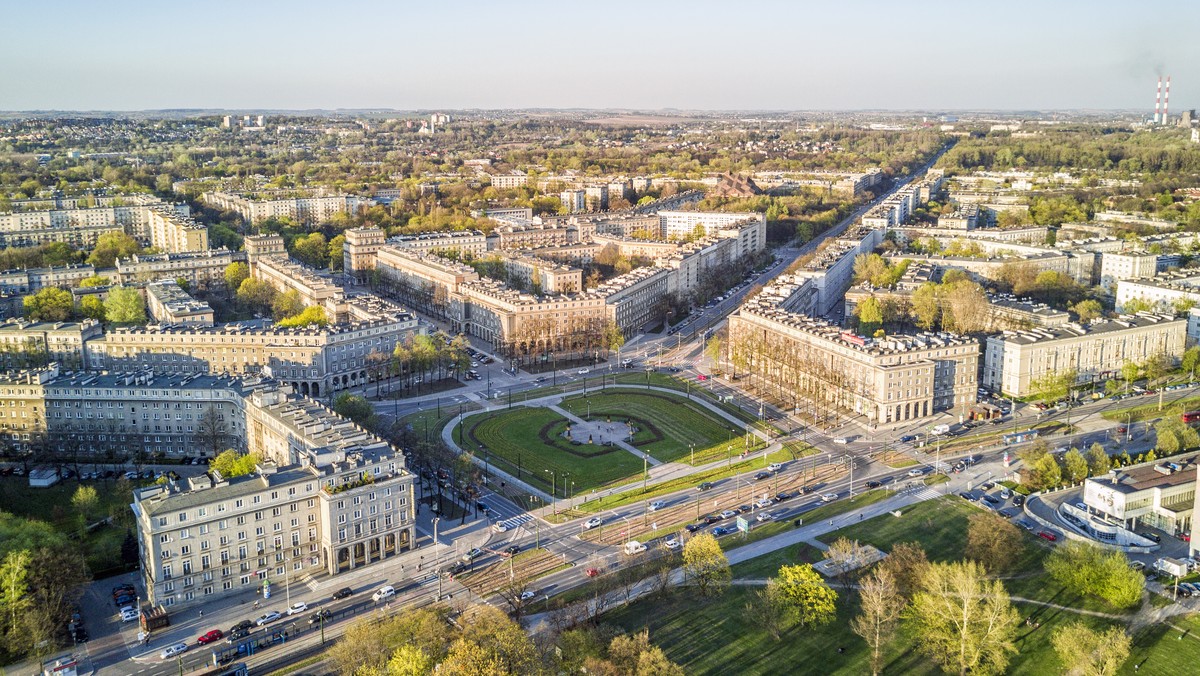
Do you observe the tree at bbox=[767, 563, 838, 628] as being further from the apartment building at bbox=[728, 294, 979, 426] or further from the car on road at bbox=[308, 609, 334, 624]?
the apartment building at bbox=[728, 294, 979, 426]

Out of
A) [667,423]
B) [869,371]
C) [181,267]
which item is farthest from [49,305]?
[869,371]

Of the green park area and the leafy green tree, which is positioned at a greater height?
the leafy green tree

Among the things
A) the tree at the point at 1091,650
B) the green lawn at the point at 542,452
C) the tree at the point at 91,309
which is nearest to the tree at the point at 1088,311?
the green lawn at the point at 542,452

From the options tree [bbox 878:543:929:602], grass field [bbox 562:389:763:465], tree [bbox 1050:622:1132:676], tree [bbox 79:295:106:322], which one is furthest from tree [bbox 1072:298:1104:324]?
tree [bbox 79:295:106:322]

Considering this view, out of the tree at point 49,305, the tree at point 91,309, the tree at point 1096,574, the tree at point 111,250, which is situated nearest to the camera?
the tree at point 1096,574

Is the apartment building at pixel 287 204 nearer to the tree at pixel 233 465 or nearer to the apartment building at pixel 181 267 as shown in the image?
the apartment building at pixel 181 267

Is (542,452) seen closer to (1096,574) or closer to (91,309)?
(1096,574)
